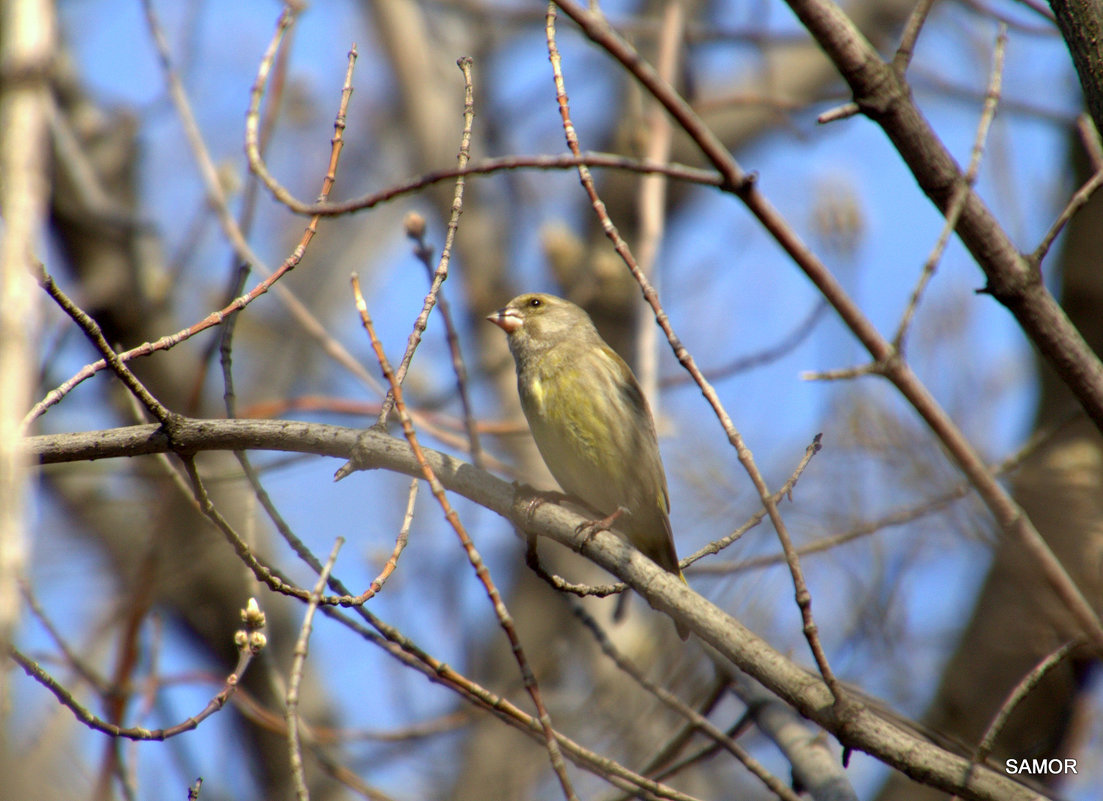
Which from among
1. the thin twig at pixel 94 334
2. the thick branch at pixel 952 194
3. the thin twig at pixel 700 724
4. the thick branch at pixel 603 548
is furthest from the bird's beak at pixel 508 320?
the thick branch at pixel 952 194

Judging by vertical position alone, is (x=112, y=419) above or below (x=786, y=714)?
above

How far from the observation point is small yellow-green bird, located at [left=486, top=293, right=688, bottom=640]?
4676 millimetres

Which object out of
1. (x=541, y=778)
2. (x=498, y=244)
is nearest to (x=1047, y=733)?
(x=541, y=778)

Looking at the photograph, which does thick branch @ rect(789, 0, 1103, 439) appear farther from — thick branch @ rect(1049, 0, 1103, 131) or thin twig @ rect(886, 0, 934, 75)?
thick branch @ rect(1049, 0, 1103, 131)

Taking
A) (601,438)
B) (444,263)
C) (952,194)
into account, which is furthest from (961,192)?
(601,438)

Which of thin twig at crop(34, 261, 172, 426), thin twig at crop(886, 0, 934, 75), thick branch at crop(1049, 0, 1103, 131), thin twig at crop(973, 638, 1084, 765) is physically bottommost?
thin twig at crop(973, 638, 1084, 765)

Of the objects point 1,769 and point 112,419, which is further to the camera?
point 112,419

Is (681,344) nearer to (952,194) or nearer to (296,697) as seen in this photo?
(952,194)

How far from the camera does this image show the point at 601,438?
15.3ft

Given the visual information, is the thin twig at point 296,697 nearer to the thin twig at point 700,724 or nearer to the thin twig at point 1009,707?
the thin twig at point 700,724

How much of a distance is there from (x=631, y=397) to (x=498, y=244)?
6.86 metres

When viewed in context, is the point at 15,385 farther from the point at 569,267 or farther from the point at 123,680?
the point at 569,267

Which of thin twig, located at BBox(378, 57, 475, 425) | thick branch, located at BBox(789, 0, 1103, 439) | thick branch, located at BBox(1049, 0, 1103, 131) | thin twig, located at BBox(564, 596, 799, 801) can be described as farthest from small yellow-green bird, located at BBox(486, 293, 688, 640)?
thick branch, located at BBox(1049, 0, 1103, 131)

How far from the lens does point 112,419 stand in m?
8.26
